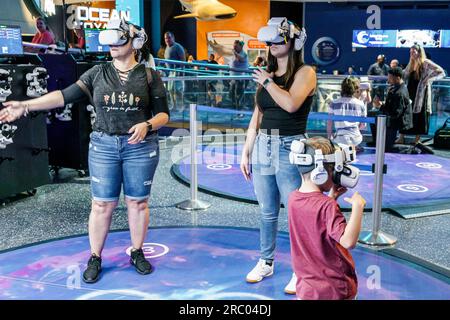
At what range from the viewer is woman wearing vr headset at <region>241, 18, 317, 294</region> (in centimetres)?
308

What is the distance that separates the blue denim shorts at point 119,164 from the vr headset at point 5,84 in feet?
6.62

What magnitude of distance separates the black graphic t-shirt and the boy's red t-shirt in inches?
56.8

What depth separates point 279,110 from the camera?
3.18m

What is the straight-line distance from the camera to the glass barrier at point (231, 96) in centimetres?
963

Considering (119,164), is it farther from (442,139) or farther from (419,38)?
(419,38)

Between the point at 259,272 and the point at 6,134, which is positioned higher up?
the point at 6,134

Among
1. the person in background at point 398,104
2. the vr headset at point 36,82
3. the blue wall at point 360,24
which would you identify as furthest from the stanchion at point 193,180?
the blue wall at point 360,24

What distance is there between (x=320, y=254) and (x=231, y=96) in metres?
8.12

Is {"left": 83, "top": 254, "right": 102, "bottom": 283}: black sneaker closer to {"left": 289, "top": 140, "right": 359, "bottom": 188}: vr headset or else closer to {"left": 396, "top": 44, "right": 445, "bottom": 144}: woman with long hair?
{"left": 289, "top": 140, "right": 359, "bottom": 188}: vr headset

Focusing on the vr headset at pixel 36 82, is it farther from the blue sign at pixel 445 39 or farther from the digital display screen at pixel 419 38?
the blue sign at pixel 445 39

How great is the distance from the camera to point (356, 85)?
6945 mm

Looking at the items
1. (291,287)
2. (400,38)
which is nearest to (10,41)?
(291,287)

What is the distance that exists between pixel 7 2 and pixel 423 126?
1426 cm
